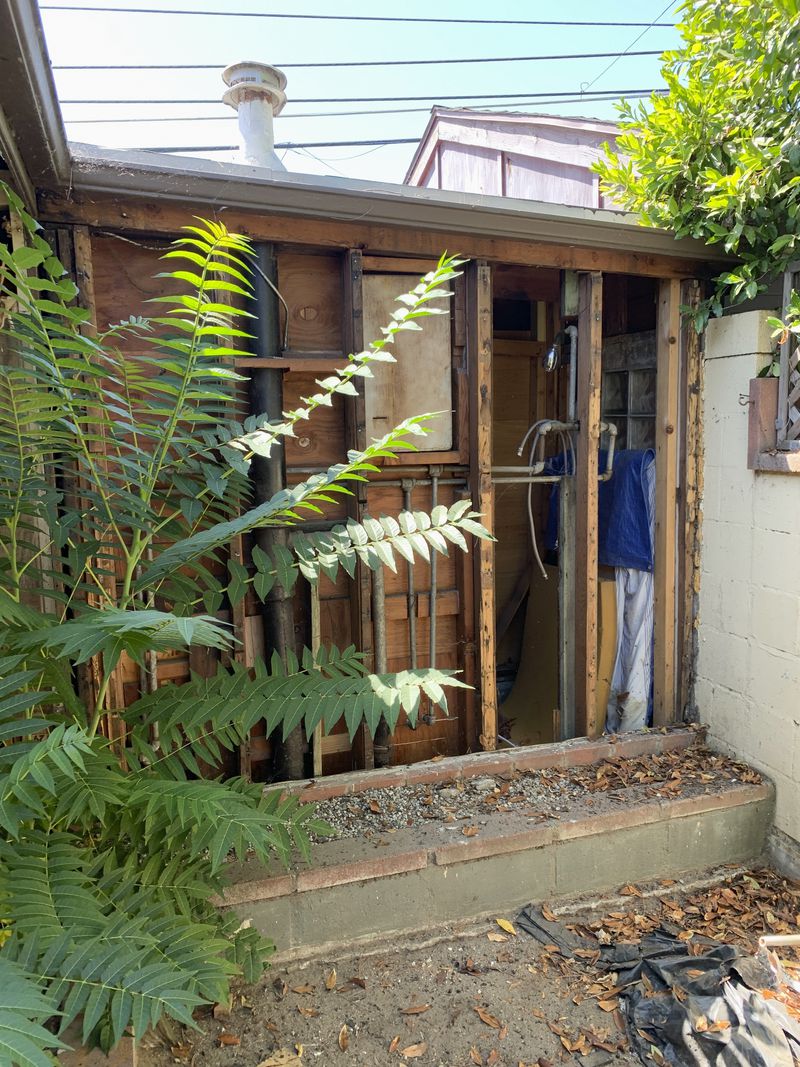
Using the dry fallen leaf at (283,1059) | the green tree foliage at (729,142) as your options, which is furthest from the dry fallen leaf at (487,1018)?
the green tree foliage at (729,142)

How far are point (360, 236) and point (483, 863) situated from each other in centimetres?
256

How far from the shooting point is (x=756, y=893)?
10.0 feet

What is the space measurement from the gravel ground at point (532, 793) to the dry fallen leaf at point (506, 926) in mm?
369

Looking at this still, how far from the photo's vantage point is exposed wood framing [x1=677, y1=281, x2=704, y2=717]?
3.62 meters

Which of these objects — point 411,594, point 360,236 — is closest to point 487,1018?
point 411,594

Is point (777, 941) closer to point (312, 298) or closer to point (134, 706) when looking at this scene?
point (134, 706)

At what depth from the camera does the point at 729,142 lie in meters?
3.12

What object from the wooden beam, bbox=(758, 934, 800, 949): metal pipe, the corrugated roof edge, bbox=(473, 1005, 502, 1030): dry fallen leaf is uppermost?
the corrugated roof edge

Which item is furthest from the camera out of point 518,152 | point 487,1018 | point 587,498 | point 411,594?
point 518,152

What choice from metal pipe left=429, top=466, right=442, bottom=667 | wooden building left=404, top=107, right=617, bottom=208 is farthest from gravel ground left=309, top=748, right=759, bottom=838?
wooden building left=404, top=107, right=617, bottom=208

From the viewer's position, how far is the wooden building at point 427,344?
8.59 feet

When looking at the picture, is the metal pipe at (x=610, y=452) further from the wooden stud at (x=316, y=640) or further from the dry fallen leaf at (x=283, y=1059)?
the dry fallen leaf at (x=283, y=1059)

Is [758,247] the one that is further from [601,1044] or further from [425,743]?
[601,1044]

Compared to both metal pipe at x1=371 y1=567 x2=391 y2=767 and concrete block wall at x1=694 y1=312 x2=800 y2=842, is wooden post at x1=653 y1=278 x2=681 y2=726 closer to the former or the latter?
concrete block wall at x1=694 y1=312 x2=800 y2=842
